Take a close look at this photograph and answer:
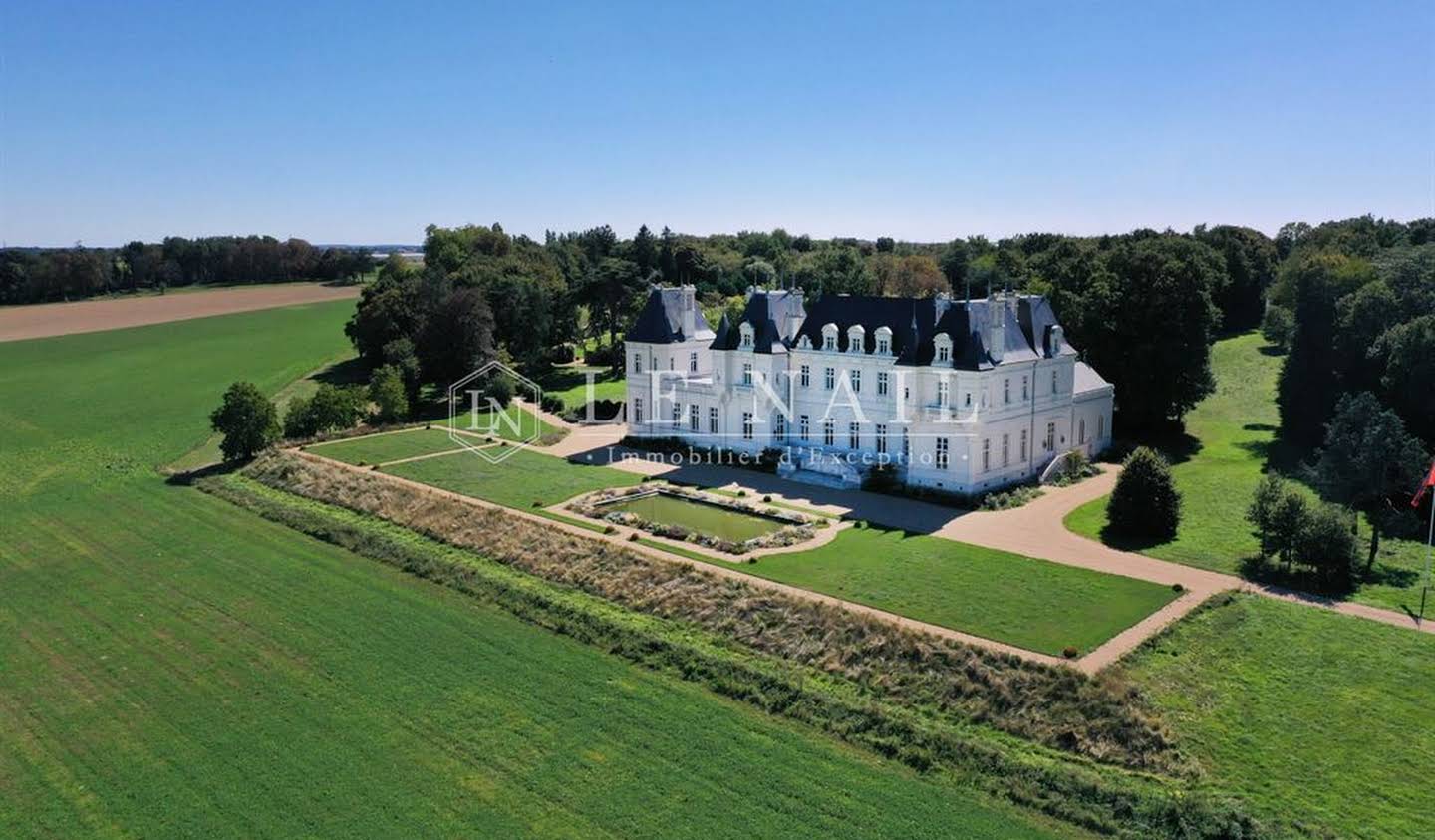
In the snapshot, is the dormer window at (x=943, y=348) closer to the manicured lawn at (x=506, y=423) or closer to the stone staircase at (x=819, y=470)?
the stone staircase at (x=819, y=470)

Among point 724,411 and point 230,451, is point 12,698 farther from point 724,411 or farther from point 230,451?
point 724,411

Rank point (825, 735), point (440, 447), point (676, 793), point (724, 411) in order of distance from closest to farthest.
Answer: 1. point (676, 793)
2. point (825, 735)
3. point (724, 411)
4. point (440, 447)

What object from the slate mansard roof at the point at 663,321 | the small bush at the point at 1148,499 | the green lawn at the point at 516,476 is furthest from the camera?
the slate mansard roof at the point at 663,321

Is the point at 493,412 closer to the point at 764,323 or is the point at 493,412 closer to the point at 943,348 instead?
the point at 764,323

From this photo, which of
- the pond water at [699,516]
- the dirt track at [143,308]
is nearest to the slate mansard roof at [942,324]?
the pond water at [699,516]

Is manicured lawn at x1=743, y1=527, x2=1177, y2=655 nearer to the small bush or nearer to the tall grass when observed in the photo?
the tall grass

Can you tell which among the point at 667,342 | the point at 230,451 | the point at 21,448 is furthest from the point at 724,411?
the point at 21,448

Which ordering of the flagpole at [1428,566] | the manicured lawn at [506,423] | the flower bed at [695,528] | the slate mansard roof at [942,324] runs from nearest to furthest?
the flagpole at [1428,566] < the flower bed at [695,528] < the slate mansard roof at [942,324] < the manicured lawn at [506,423]
